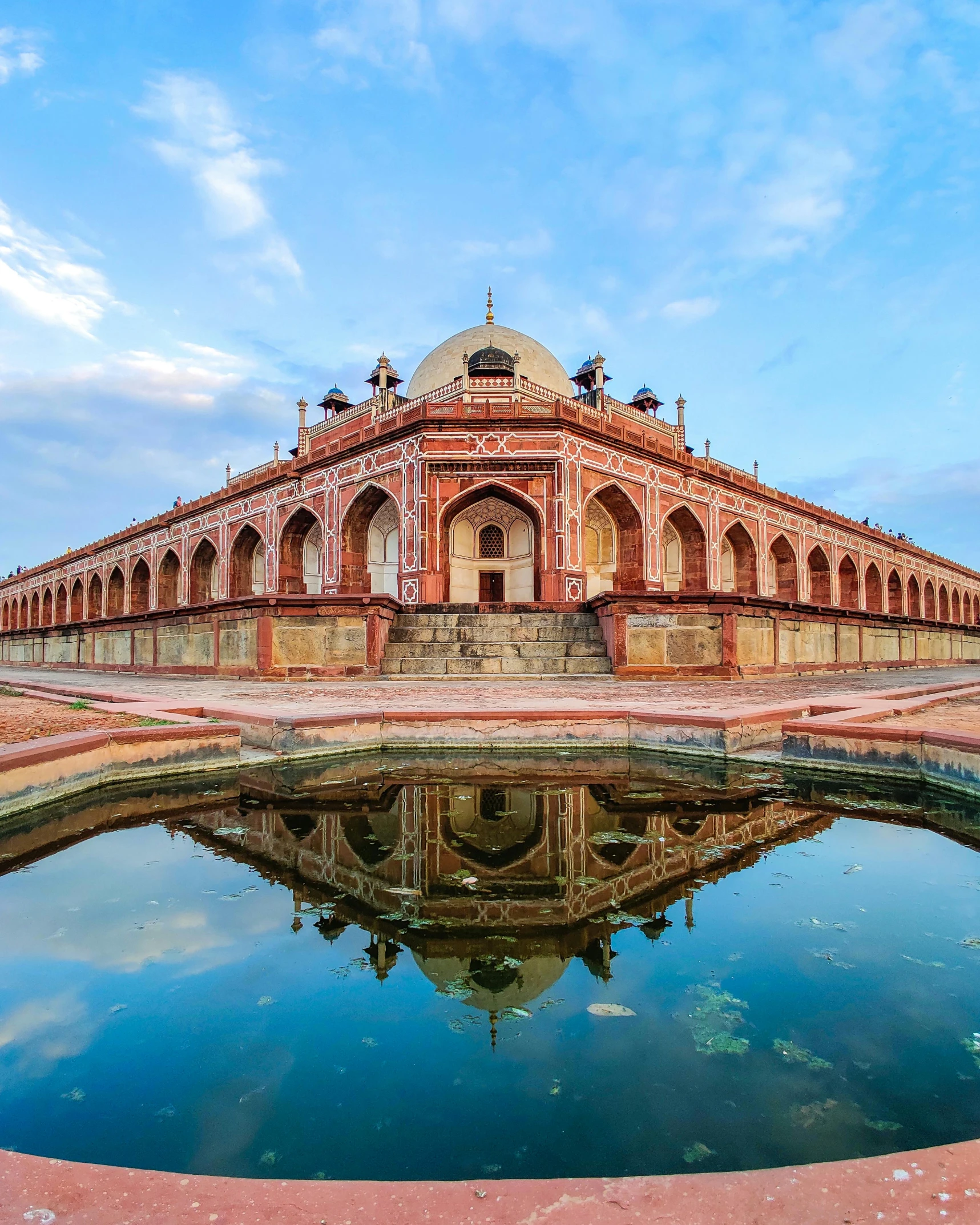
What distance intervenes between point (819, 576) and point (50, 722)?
29276mm

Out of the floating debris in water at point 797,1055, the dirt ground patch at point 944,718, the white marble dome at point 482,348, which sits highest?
the white marble dome at point 482,348

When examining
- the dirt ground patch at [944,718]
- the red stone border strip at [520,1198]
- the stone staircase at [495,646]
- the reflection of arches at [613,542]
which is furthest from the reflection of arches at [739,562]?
the red stone border strip at [520,1198]

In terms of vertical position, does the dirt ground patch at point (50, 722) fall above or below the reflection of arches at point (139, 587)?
below

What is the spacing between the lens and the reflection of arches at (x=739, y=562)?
23984mm

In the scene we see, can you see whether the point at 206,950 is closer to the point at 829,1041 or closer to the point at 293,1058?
the point at 293,1058

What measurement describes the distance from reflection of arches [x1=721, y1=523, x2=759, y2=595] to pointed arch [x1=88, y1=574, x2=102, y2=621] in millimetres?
28589

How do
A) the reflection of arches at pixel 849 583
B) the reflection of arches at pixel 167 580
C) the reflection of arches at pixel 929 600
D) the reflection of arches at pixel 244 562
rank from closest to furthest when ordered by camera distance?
the reflection of arches at pixel 244 562 < the reflection of arches at pixel 167 580 < the reflection of arches at pixel 849 583 < the reflection of arches at pixel 929 600

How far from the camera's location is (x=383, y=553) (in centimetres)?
2138

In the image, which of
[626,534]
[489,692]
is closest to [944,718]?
[489,692]

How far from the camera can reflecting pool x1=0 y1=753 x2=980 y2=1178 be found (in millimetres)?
1006

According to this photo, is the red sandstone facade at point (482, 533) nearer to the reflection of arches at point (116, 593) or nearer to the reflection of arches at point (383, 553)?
the reflection of arches at point (383, 553)

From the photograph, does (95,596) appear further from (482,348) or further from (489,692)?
(489,692)

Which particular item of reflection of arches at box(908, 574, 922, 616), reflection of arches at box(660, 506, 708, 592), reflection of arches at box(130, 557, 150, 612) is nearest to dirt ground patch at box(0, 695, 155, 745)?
reflection of arches at box(660, 506, 708, 592)

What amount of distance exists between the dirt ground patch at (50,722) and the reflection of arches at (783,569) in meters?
25.5
